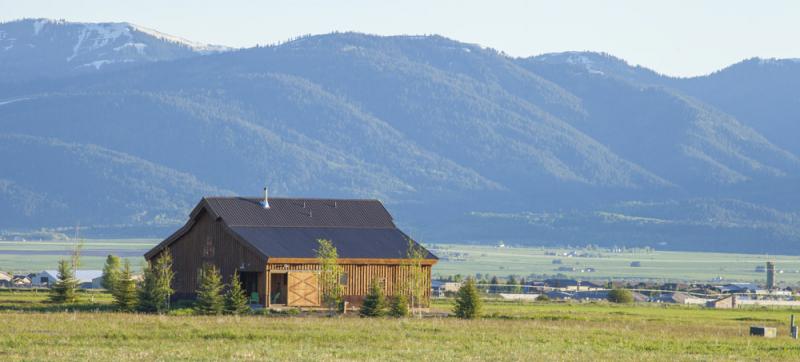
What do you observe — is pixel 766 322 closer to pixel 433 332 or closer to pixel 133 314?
pixel 433 332

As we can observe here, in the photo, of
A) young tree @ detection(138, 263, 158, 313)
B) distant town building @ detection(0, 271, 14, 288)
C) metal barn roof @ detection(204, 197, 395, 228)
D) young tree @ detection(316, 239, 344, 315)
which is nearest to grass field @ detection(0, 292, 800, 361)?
young tree @ detection(138, 263, 158, 313)

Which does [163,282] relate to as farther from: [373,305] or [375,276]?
[375,276]

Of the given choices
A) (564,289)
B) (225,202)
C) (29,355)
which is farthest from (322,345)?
(564,289)

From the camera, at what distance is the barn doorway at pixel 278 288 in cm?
7581

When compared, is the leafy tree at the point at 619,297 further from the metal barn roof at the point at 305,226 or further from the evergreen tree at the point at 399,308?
the evergreen tree at the point at 399,308

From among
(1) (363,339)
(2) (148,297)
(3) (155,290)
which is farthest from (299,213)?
(1) (363,339)

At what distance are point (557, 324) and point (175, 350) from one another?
20.8 meters

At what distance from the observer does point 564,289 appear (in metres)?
124

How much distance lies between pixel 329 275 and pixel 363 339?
2097 cm

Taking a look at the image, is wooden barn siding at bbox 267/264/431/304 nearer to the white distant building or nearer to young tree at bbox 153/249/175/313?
young tree at bbox 153/249/175/313

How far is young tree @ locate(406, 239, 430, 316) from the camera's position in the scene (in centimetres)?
7525

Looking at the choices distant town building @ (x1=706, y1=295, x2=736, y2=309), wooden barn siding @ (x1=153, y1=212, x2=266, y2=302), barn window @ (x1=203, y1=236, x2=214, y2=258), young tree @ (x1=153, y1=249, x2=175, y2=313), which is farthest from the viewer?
distant town building @ (x1=706, y1=295, x2=736, y2=309)

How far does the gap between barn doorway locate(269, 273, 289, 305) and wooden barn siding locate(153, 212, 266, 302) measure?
25.3 inches

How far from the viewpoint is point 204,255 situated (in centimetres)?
7900
